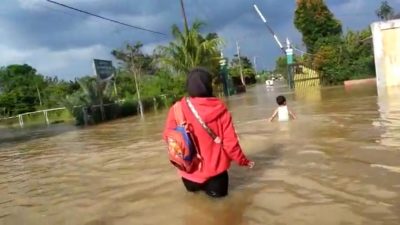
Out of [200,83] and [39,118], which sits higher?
[200,83]

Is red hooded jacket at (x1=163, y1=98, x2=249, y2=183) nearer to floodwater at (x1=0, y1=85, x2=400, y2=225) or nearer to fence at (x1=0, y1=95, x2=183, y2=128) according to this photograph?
floodwater at (x1=0, y1=85, x2=400, y2=225)

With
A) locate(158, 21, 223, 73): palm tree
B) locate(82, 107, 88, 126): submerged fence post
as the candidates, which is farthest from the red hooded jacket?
locate(158, 21, 223, 73): palm tree

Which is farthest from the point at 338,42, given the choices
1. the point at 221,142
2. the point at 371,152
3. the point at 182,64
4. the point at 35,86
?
the point at 221,142

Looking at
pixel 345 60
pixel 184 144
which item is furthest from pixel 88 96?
pixel 184 144

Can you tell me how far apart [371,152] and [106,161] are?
16.1ft

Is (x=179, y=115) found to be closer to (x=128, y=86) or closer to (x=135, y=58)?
(x=128, y=86)

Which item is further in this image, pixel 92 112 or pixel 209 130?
pixel 92 112

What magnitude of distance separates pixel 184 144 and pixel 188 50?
2871 centimetres

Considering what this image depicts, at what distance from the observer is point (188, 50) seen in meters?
33.2

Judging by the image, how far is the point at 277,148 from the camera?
854 centimetres

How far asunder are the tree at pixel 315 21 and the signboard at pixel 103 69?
23446mm

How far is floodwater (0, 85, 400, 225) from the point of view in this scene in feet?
15.9

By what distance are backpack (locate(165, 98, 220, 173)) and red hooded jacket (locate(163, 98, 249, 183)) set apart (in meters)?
0.04

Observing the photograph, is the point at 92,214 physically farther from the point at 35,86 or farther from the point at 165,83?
the point at 35,86
